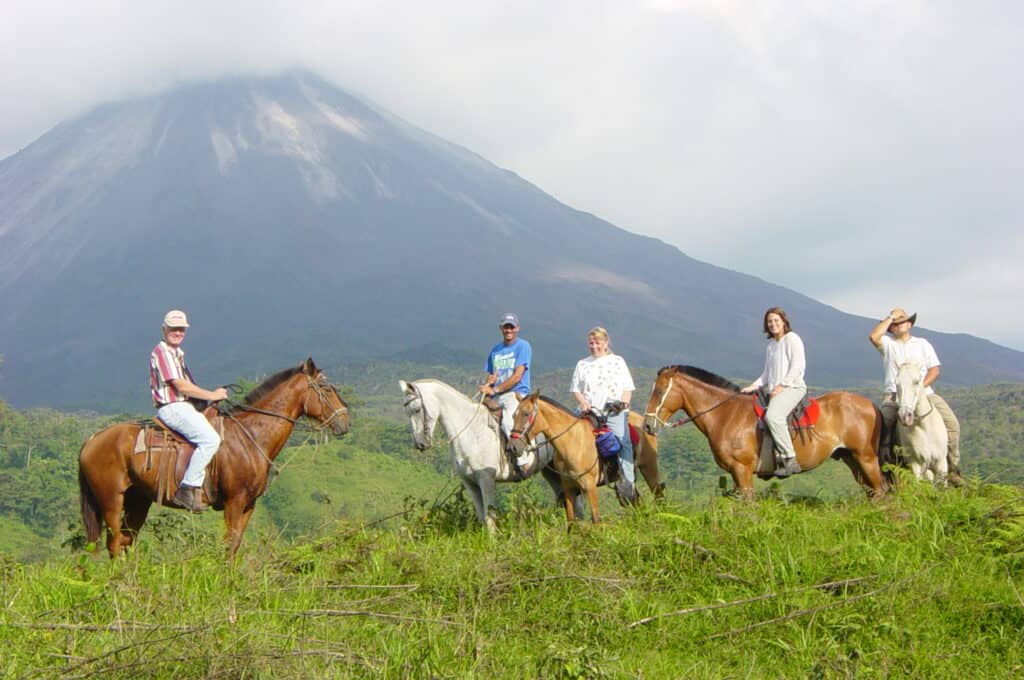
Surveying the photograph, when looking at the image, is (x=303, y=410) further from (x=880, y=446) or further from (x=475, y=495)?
(x=880, y=446)

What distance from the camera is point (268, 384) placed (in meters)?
9.75

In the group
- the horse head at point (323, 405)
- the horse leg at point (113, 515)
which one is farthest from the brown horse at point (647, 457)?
the horse leg at point (113, 515)

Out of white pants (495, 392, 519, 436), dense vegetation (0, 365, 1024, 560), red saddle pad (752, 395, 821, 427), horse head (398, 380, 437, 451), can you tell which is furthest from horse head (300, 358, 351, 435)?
dense vegetation (0, 365, 1024, 560)

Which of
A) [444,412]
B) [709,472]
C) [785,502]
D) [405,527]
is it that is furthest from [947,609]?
[709,472]

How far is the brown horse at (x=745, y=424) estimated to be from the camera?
10148mm

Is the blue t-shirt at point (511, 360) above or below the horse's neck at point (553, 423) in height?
above

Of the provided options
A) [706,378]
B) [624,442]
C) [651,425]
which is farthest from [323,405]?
[706,378]

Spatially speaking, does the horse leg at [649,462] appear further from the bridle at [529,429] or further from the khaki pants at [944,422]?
the khaki pants at [944,422]

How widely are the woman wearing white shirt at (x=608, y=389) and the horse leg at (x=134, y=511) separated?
4.44 meters

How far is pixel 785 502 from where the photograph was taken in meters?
8.37

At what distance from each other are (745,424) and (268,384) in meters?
5.01

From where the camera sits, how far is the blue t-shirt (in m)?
10.3

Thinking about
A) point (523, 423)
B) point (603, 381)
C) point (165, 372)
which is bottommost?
point (523, 423)

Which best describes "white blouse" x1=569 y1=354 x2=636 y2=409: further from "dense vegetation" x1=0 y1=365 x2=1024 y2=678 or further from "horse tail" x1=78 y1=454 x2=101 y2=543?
"horse tail" x1=78 y1=454 x2=101 y2=543
